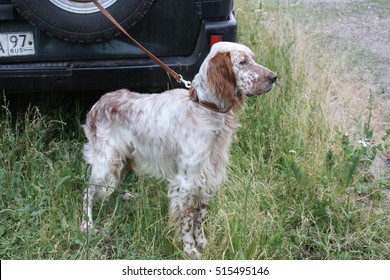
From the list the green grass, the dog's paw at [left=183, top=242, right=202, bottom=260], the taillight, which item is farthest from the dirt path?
the dog's paw at [left=183, top=242, right=202, bottom=260]

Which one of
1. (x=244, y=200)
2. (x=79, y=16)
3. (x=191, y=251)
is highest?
(x=79, y=16)

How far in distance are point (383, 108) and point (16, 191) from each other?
3346 millimetres

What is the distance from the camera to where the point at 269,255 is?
3.36 m

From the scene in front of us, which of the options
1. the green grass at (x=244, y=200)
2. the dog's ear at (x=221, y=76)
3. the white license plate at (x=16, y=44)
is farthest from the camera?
the white license plate at (x=16, y=44)

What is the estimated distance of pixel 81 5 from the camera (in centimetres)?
392

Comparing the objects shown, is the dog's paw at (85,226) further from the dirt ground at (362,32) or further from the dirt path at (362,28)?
the dirt path at (362,28)

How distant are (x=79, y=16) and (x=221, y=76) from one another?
3.84 ft

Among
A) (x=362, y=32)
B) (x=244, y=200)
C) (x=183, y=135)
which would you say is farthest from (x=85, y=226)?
(x=362, y=32)

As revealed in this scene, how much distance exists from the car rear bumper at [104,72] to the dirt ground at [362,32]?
163 cm

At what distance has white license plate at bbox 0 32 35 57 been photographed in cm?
405

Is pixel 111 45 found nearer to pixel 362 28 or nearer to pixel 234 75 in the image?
pixel 234 75

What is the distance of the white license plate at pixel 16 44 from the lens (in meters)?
4.05

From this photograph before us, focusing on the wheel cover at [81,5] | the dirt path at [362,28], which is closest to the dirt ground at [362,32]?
the dirt path at [362,28]
